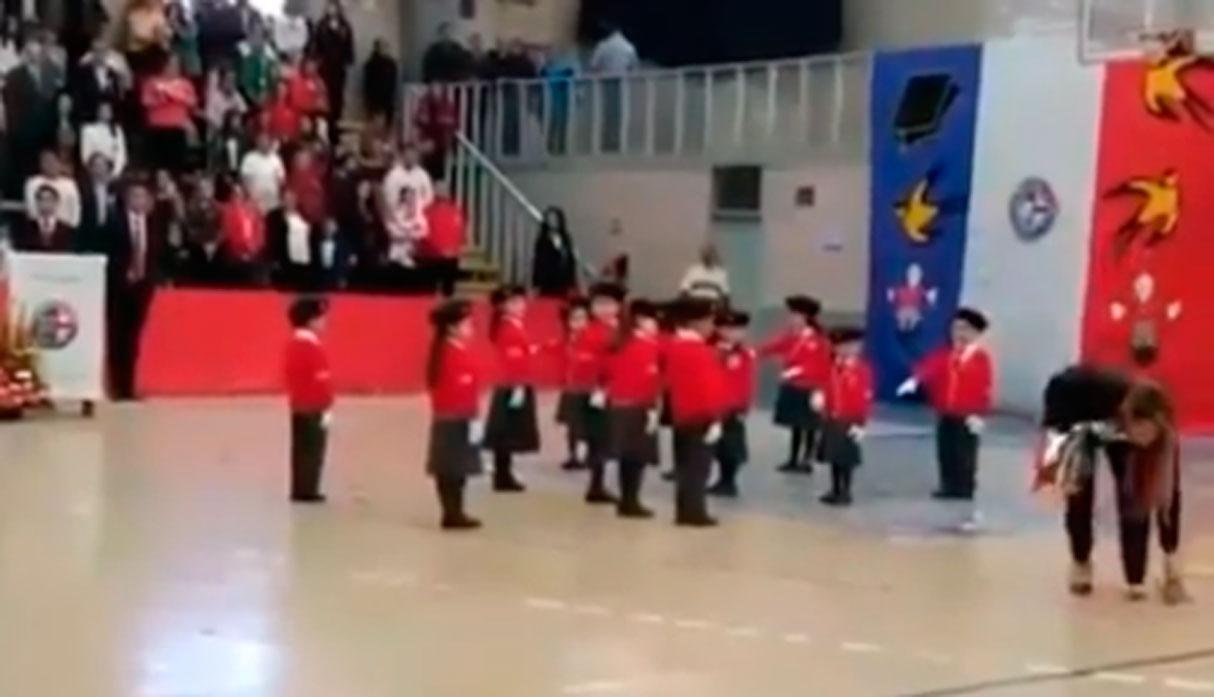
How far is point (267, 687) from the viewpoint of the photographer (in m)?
8.69

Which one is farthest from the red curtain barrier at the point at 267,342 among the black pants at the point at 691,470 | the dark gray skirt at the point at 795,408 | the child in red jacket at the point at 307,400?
the black pants at the point at 691,470

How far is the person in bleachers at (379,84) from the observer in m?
31.6

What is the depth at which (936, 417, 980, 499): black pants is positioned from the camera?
16.9 metres

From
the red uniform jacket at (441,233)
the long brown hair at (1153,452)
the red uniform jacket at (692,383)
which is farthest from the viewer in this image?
the red uniform jacket at (441,233)

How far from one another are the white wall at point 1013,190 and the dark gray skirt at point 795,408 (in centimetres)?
757

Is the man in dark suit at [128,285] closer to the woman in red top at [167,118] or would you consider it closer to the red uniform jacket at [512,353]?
the woman in red top at [167,118]

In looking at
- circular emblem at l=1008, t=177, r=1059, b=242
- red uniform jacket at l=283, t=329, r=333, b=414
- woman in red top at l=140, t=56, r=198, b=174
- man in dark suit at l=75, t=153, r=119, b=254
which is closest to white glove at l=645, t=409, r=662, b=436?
red uniform jacket at l=283, t=329, r=333, b=414

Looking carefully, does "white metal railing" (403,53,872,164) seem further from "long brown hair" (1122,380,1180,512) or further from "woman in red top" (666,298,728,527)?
"long brown hair" (1122,380,1180,512)

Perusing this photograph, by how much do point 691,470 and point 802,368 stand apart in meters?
3.79

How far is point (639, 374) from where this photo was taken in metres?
14.9

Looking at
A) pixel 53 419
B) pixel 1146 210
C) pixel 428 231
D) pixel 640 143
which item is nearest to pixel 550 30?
pixel 640 143

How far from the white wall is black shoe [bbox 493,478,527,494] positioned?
10.3 m

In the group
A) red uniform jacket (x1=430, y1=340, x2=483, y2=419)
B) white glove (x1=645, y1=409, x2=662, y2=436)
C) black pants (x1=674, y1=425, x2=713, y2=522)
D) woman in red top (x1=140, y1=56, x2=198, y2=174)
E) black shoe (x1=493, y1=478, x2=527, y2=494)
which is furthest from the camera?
woman in red top (x1=140, y1=56, x2=198, y2=174)

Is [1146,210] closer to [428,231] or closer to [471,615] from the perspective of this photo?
[428,231]
